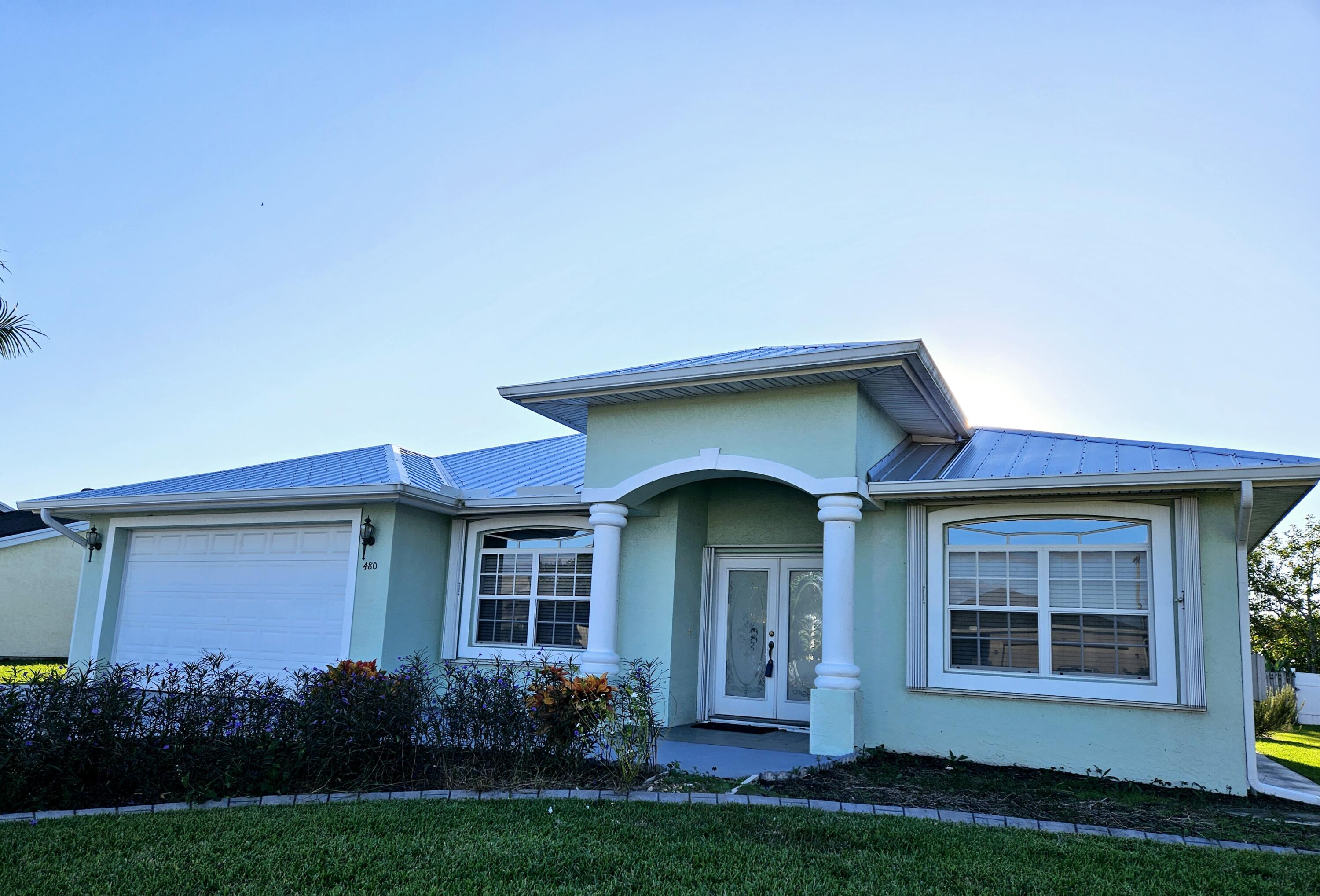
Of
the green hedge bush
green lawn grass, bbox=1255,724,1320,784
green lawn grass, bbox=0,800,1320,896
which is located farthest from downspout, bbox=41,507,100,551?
the green hedge bush

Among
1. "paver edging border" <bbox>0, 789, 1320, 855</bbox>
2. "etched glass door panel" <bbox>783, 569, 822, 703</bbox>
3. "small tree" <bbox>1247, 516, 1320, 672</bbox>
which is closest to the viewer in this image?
"paver edging border" <bbox>0, 789, 1320, 855</bbox>

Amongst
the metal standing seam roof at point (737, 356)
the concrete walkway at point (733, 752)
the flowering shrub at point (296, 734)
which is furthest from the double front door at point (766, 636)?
the flowering shrub at point (296, 734)

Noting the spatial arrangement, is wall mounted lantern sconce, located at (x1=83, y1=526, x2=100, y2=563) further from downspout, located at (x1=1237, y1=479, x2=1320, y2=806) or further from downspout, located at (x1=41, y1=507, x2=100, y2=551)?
downspout, located at (x1=1237, y1=479, x2=1320, y2=806)

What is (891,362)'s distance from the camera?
8852 mm

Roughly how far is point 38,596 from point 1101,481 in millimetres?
22780

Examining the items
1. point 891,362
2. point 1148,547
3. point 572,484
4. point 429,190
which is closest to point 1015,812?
point 1148,547

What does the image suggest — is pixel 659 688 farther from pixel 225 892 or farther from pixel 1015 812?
pixel 225 892

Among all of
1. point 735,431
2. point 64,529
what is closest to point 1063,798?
point 735,431

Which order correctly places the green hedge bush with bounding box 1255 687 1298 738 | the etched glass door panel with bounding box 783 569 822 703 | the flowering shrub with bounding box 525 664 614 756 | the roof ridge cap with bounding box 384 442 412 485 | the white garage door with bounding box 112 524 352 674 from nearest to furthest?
1. the flowering shrub with bounding box 525 664 614 756
2. the etched glass door panel with bounding box 783 569 822 703
3. the roof ridge cap with bounding box 384 442 412 485
4. the white garage door with bounding box 112 524 352 674
5. the green hedge bush with bounding box 1255 687 1298 738

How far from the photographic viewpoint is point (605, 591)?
1061 cm

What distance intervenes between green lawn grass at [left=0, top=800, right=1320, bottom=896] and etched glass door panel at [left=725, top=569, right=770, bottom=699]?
5213 mm

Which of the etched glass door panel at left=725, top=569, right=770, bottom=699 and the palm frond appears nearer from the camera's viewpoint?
the palm frond

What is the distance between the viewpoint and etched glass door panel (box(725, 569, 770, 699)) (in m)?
11.6

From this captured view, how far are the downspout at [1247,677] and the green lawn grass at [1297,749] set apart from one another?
242 cm
